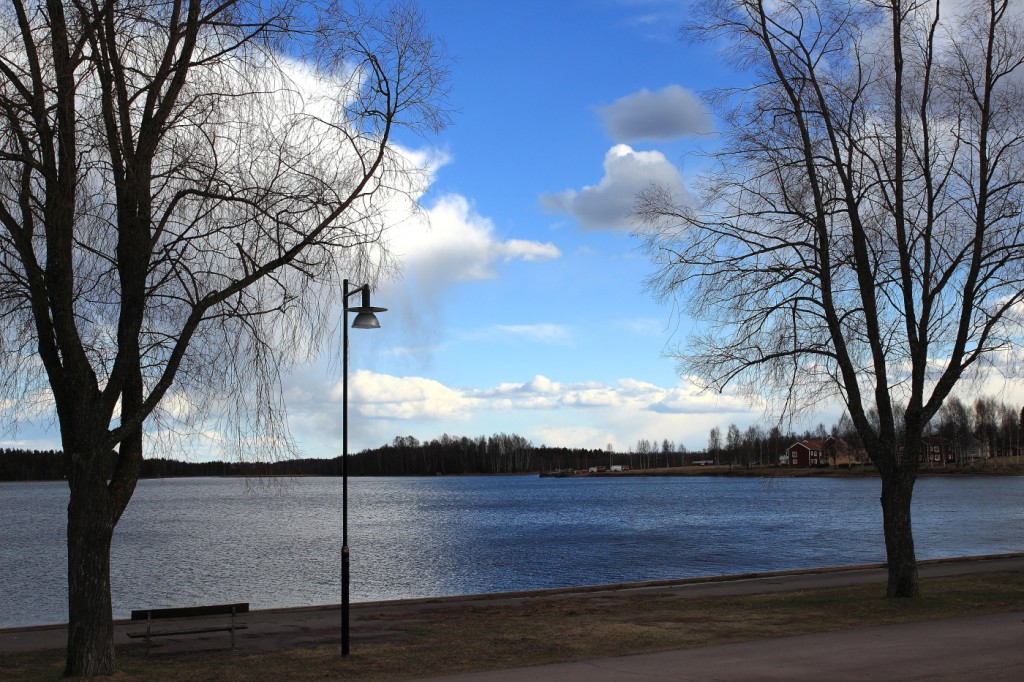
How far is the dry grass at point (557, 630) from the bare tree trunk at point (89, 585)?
1.33ft

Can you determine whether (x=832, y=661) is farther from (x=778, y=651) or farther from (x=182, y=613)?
(x=182, y=613)

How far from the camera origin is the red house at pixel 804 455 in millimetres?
175000

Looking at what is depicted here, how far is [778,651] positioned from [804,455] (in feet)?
576

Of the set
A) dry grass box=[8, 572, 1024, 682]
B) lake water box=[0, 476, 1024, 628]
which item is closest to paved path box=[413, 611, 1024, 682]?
dry grass box=[8, 572, 1024, 682]

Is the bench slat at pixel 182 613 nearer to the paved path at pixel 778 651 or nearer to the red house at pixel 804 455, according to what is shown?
the paved path at pixel 778 651

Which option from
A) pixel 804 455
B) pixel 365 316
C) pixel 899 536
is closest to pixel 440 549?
pixel 899 536

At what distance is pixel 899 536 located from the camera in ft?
57.5

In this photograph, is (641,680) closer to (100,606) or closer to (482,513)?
(100,606)

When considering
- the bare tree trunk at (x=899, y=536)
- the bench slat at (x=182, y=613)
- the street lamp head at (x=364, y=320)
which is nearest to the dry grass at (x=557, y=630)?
the bare tree trunk at (x=899, y=536)

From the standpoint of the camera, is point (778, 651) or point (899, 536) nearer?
point (778, 651)

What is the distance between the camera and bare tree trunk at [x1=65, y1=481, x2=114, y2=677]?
11.4 metres

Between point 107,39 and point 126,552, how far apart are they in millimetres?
40619

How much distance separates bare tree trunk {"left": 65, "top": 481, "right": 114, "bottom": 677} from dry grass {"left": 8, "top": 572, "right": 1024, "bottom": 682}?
1.33 ft

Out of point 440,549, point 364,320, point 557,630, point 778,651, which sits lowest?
point 440,549
